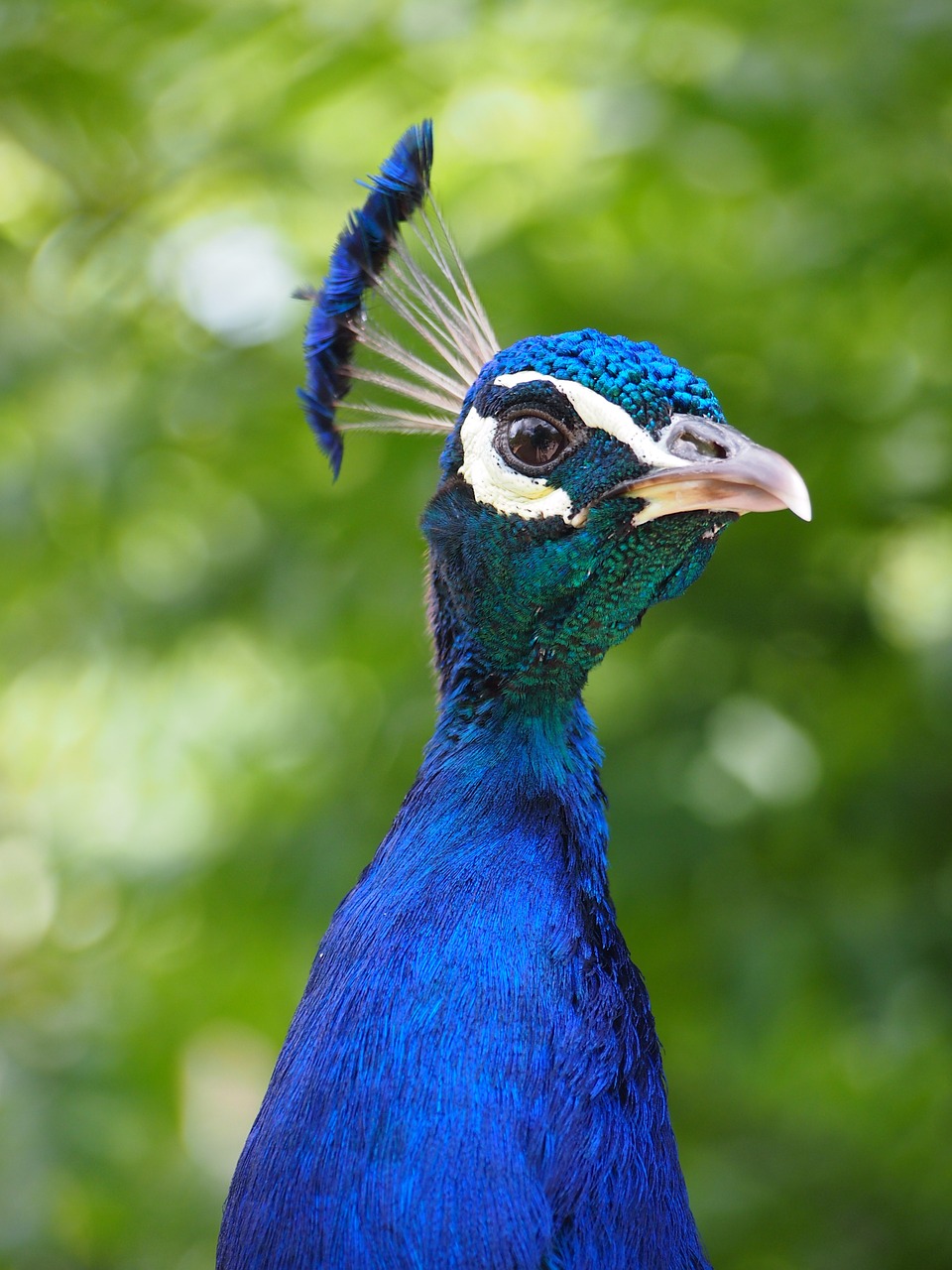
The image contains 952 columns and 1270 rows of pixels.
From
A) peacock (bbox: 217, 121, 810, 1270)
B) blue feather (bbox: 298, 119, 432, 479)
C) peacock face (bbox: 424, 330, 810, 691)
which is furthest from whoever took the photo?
blue feather (bbox: 298, 119, 432, 479)

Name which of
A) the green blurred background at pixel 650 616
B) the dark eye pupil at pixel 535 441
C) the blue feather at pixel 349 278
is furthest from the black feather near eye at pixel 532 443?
the green blurred background at pixel 650 616

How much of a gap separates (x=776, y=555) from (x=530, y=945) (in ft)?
4.79

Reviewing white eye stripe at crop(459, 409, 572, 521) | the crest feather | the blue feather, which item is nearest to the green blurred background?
the crest feather

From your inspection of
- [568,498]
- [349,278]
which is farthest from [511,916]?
[349,278]

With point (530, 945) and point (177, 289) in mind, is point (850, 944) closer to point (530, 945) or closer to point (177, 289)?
point (530, 945)

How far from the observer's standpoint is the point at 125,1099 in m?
2.45

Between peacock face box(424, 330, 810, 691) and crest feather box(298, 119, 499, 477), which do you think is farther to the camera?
crest feather box(298, 119, 499, 477)

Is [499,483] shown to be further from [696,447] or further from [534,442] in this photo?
[696,447]

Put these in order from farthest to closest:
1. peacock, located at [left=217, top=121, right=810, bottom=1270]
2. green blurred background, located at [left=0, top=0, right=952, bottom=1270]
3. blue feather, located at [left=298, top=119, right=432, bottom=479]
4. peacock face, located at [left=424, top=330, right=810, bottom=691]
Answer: green blurred background, located at [left=0, top=0, right=952, bottom=1270]
blue feather, located at [left=298, top=119, right=432, bottom=479]
peacock face, located at [left=424, top=330, right=810, bottom=691]
peacock, located at [left=217, top=121, right=810, bottom=1270]

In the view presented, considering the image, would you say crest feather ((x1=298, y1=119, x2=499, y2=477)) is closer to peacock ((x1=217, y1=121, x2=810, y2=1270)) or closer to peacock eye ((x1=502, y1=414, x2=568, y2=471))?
peacock ((x1=217, y1=121, x2=810, y2=1270))

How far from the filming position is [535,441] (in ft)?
3.76

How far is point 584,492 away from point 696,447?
3.9 inches

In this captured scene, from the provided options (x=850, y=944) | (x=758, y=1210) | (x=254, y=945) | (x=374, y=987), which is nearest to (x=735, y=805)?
(x=850, y=944)

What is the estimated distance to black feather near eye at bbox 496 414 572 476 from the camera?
113 cm
